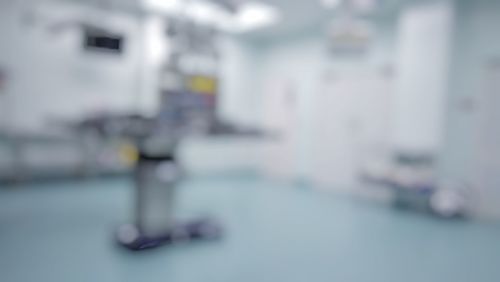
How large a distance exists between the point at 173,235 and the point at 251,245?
0.74 m

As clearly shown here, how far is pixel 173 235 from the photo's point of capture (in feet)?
10.4

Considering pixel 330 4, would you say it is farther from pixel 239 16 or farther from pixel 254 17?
pixel 254 17

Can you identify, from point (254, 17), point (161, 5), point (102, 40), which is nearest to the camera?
point (102, 40)

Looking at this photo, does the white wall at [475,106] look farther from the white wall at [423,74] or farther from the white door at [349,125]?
the white door at [349,125]

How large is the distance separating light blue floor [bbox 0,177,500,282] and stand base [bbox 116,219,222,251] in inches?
3.3

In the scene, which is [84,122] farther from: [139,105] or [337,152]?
[337,152]

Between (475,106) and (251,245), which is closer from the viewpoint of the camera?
(251,245)

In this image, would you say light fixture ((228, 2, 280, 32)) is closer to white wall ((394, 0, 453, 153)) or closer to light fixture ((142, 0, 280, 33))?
light fixture ((142, 0, 280, 33))

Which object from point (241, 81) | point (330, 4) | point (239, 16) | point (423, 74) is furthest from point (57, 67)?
point (423, 74)

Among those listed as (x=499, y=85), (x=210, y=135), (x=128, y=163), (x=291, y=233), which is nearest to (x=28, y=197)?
(x=128, y=163)

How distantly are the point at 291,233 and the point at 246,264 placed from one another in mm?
977

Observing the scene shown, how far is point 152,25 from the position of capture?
21.0 feet

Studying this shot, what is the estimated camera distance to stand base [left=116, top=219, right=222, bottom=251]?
2945mm

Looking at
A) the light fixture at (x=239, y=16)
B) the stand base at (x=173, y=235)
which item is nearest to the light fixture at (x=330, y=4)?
the light fixture at (x=239, y=16)
